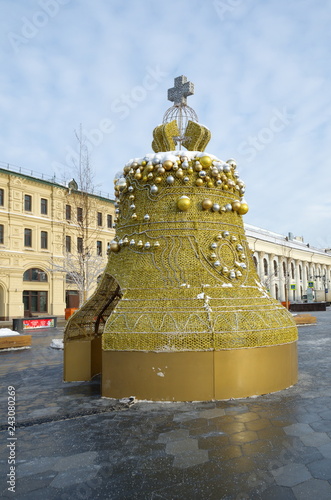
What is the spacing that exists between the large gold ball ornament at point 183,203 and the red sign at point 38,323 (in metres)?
20.3

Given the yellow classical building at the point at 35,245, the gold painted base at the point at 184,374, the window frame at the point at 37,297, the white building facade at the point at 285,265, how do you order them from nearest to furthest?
the gold painted base at the point at 184,374 → the yellow classical building at the point at 35,245 → the window frame at the point at 37,297 → the white building facade at the point at 285,265

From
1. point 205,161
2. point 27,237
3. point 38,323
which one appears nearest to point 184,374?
point 205,161

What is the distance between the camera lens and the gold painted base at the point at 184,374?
5996 millimetres

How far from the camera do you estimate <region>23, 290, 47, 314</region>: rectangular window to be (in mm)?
34062

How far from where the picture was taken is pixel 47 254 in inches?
1388

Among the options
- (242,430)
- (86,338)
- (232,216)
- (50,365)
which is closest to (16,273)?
(50,365)

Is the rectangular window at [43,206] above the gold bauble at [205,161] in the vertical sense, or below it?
above

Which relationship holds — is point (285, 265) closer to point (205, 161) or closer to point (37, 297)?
point (37, 297)

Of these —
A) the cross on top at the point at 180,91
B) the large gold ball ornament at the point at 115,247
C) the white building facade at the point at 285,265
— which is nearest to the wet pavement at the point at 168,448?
the large gold ball ornament at the point at 115,247

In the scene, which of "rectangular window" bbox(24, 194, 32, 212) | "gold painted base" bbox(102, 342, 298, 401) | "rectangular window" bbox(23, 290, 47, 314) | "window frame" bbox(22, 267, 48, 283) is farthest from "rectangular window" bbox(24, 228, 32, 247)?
"gold painted base" bbox(102, 342, 298, 401)

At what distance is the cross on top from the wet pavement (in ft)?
20.4

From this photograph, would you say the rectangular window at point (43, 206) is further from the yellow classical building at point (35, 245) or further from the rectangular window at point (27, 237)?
the rectangular window at point (27, 237)

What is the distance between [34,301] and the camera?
114 ft

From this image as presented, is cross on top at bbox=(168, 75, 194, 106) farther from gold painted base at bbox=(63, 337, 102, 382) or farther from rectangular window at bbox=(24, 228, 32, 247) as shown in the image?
rectangular window at bbox=(24, 228, 32, 247)
